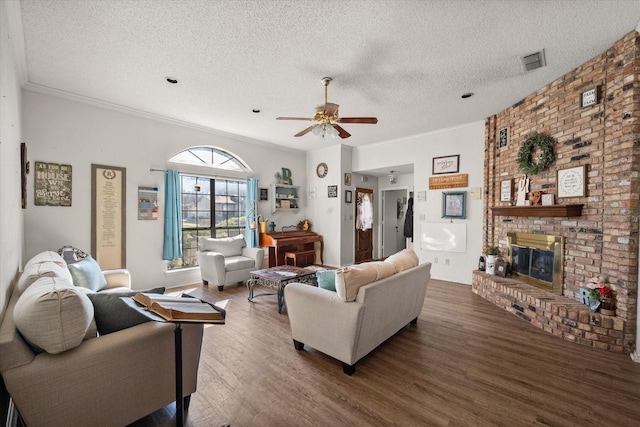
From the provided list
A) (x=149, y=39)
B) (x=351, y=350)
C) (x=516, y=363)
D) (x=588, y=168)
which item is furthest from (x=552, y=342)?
(x=149, y=39)

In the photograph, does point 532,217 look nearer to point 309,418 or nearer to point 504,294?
point 504,294

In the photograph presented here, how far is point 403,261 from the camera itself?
2.71 meters

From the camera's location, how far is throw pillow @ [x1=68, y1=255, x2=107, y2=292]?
2615mm

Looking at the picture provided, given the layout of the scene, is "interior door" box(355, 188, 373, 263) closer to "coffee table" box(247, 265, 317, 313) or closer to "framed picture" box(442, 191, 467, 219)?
"framed picture" box(442, 191, 467, 219)

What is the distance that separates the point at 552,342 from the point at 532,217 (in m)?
1.62

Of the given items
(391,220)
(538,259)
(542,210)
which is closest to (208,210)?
(391,220)

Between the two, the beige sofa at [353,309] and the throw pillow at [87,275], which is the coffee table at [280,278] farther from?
the throw pillow at [87,275]

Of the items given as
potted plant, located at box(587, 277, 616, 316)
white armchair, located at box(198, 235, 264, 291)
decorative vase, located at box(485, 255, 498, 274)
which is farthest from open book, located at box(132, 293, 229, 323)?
decorative vase, located at box(485, 255, 498, 274)

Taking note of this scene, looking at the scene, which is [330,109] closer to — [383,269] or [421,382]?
[383,269]

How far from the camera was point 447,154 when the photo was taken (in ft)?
16.5

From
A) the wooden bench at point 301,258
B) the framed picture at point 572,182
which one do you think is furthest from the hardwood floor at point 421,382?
the wooden bench at point 301,258

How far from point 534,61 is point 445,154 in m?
2.34

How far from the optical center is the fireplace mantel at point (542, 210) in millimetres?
2920

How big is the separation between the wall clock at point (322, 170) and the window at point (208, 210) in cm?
184
